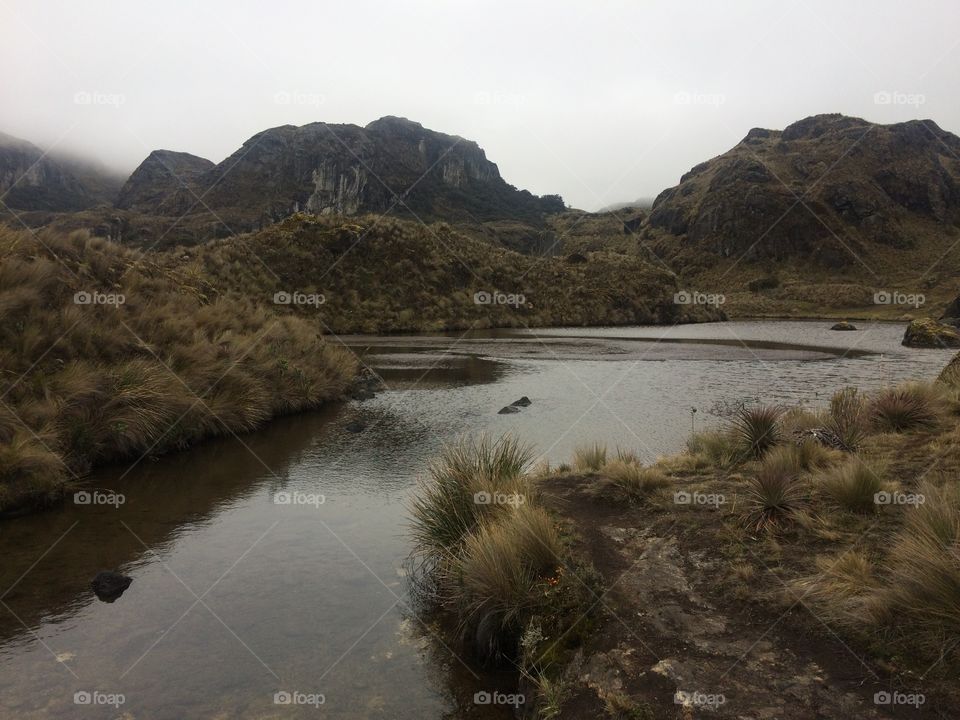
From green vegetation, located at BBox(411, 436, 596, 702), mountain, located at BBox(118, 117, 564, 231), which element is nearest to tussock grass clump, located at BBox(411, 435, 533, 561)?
green vegetation, located at BBox(411, 436, 596, 702)

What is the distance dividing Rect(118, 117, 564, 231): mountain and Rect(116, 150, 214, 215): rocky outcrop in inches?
10.8

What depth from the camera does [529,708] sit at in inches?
155

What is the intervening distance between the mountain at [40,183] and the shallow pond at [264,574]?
141 m

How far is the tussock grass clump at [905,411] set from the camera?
8861mm

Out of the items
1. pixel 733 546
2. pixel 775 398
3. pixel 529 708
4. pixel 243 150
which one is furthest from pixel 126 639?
pixel 243 150

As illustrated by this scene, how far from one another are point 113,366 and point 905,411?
1337cm

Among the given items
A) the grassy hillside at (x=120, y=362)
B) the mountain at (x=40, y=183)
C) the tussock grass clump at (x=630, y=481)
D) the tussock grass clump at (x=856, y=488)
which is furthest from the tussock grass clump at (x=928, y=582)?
the mountain at (x=40, y=183)

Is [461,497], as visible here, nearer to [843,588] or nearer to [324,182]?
[843,588]

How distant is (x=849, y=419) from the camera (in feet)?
29.4

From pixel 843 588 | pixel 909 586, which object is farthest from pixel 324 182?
pixel 909 586

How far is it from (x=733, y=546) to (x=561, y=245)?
386 ft

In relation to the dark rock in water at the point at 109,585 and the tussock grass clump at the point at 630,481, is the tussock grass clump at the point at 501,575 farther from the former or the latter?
the dark rock in water at the point at 109,585

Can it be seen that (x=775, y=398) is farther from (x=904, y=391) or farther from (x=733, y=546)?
(x=733, y=546)

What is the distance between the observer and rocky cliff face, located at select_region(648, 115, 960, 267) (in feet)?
303
